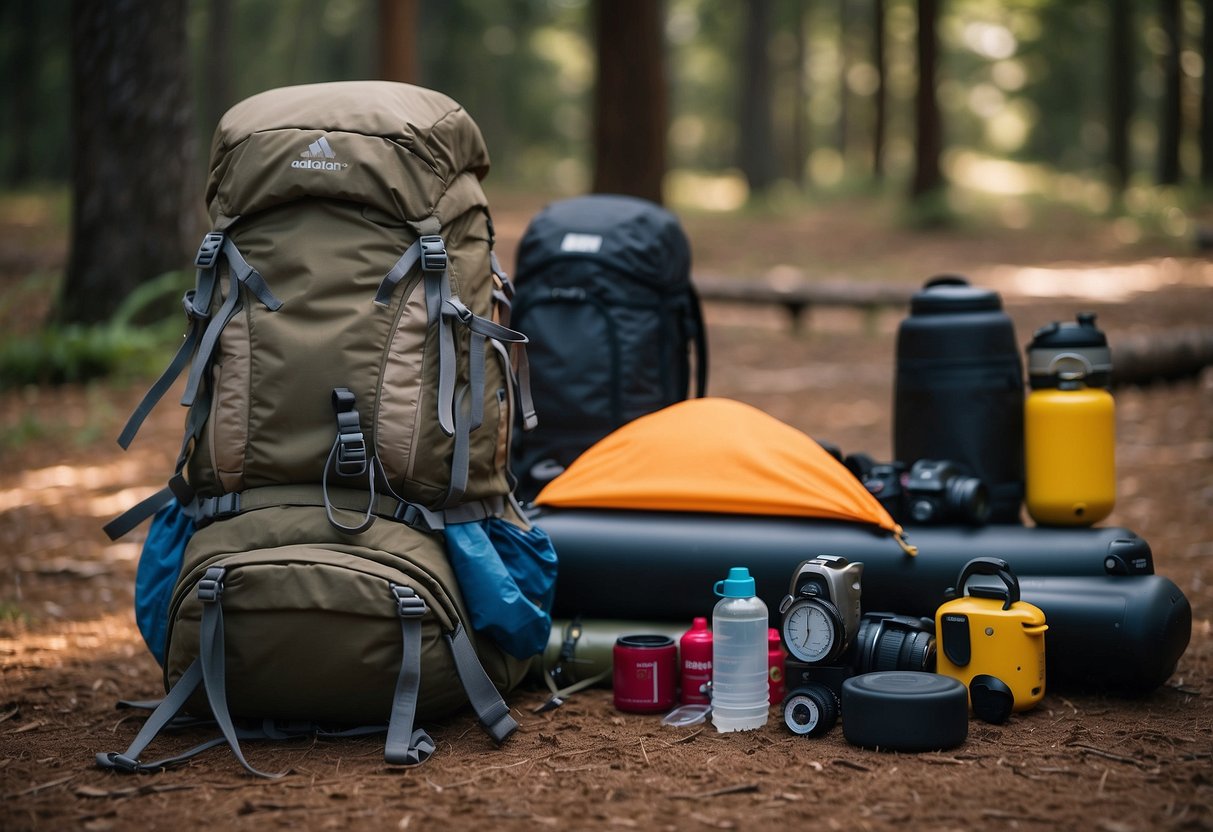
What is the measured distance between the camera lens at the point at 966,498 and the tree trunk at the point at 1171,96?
19.2 metres

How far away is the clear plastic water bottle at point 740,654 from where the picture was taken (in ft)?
11.5

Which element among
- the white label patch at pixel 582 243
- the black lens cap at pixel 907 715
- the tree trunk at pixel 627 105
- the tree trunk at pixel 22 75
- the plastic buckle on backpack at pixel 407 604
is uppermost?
the tree trunk at pixel 22 75

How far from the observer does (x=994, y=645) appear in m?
3.44

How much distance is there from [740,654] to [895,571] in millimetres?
618

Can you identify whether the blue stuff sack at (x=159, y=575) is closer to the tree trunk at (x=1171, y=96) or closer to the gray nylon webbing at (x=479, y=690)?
the gray nylon webbing at (x=479, y=690)

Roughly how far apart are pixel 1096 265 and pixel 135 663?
13.0 metres

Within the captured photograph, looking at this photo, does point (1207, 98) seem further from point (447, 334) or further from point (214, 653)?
point (214, 653)

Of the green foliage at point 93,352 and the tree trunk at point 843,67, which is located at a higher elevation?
the tree trunk at point 843,67

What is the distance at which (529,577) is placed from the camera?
145 inches

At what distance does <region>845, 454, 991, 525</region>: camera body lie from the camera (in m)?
3.88

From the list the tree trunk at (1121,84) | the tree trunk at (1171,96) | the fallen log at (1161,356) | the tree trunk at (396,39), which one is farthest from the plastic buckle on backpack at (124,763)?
the tree trunk at (1121,84)

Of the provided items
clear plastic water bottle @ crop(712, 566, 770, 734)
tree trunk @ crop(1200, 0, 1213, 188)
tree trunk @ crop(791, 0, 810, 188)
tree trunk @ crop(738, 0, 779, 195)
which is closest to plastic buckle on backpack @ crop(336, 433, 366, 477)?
clear plastic water bottle @ crop(712, 566, 770, 734)

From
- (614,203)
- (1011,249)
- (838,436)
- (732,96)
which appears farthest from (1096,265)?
(732,96)

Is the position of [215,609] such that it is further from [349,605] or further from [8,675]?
[8,675]
